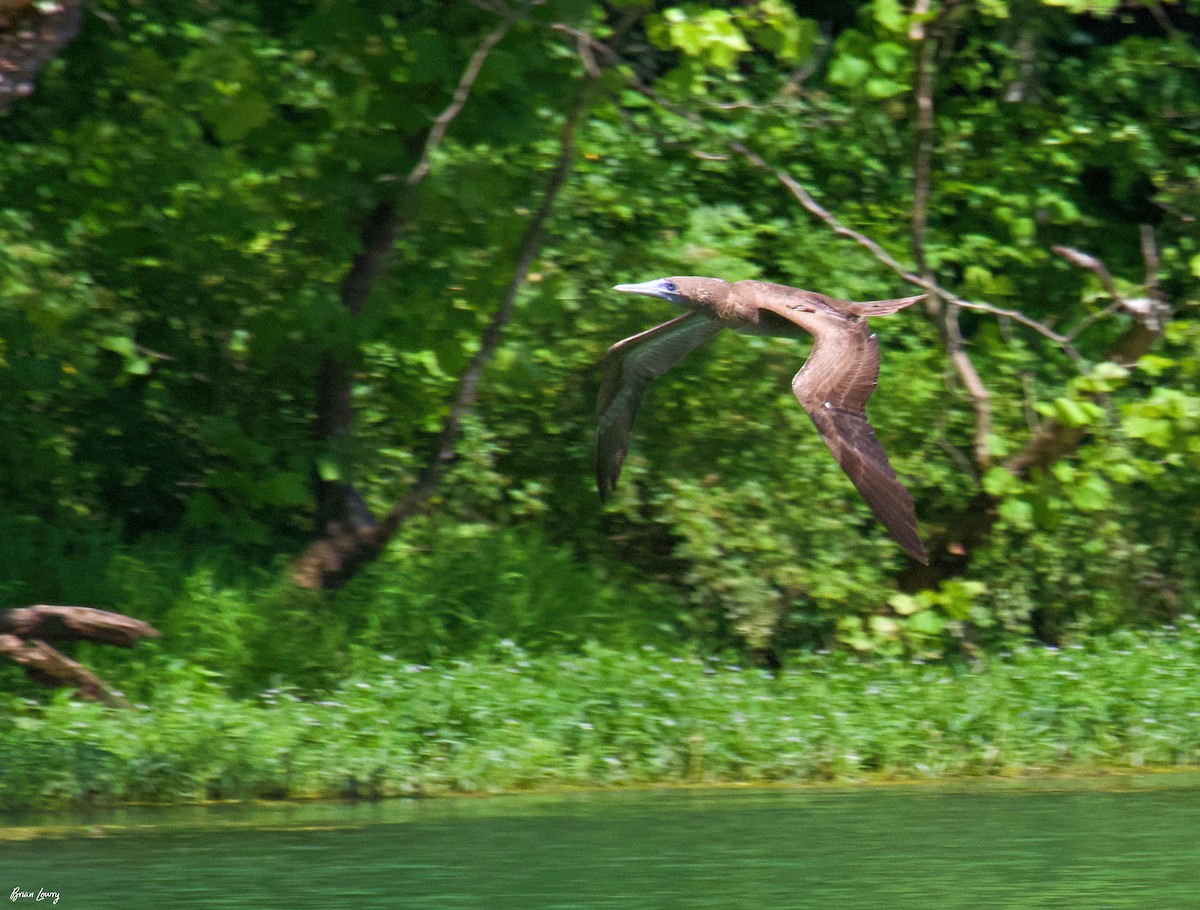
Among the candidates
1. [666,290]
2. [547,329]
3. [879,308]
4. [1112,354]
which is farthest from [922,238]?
[879,308]

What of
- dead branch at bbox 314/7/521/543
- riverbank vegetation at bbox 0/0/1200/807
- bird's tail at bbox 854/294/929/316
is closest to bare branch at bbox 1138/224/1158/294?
riverbank vegetation at bbox 0/0/1200/807

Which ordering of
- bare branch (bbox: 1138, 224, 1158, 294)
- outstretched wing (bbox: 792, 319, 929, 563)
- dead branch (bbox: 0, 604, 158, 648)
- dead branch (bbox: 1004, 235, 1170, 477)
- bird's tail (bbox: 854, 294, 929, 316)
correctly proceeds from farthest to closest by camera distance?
bare branch (bbox: 1138, 224, 1158, 294) → dead branch (bbox: 1004, 235, 1170, 477) → dead branch (bbox: 0, 604, 158, 648) → bird's tail (bbox: 854, 294, 929, 316) → outstretched wing (bbox: 792, 319, 929, 563)

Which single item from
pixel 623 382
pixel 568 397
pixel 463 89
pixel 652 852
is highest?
pixel 463 89

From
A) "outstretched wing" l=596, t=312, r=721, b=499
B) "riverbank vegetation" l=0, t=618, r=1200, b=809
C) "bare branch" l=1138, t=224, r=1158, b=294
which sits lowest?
"riverbank vegetation" l=0, t=618, r=1200, b=809

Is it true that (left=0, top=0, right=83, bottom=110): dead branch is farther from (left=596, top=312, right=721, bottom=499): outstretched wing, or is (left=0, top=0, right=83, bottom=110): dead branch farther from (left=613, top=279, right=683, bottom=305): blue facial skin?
(left=613, top=279, right=683, bottom=305): blue facial skin

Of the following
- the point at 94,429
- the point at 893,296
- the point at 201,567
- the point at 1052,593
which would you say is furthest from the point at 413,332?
the point at 1052,593

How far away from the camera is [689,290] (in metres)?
6.70

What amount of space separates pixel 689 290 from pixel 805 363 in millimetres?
630

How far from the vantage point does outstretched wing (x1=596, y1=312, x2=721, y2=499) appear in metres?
7.35

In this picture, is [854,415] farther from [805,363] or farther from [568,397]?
[568,397]

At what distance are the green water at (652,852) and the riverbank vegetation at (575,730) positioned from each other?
0.27 metres

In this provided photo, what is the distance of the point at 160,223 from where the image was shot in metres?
9.98

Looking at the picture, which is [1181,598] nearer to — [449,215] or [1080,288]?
→ [1080,288]

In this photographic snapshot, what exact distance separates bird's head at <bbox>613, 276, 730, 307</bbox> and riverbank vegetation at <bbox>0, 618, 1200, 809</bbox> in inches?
82.7
